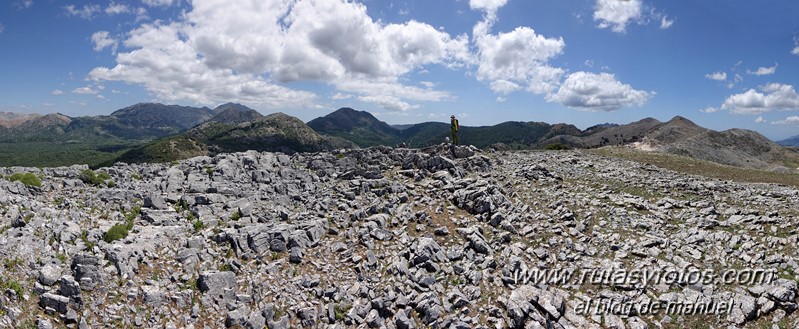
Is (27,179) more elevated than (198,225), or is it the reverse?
(27,179)

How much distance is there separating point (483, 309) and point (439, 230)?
7.01 meters

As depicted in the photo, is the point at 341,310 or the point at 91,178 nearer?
the point at 341,310

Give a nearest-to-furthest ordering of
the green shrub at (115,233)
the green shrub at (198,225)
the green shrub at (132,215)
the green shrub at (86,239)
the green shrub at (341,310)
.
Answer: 1. the green shrub at (341,310)
2. the green shrub at (86,239)
3. the green shrub at (115,233)
4. the green shrub at (132,215)
5. the green shrub at (198,225)

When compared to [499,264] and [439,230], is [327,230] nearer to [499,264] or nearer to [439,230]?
[439,230]

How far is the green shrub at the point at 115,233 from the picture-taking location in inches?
752

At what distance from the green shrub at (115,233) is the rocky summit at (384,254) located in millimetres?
192

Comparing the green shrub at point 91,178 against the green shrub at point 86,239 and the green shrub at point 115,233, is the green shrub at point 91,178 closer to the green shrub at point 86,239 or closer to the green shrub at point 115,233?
the green shrub at point 86,239

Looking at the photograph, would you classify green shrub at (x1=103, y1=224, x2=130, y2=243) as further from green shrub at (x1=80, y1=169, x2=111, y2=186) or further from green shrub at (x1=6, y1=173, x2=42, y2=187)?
green shrub at (x1=80, y1=169, x2=111, y2=186)

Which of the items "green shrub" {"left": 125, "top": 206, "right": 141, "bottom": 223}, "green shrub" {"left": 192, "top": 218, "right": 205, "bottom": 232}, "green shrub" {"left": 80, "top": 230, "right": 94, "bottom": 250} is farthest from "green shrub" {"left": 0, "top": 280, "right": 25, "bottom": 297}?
"green shrub" {"left": 192, "top": 218, "right": 205, "bottom": 232}

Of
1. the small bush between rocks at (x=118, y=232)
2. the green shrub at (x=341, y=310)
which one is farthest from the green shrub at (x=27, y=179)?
the green shrub at (x=341, y=310)

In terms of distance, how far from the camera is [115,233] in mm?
19328

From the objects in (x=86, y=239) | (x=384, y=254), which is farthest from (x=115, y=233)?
(x=384, y=254)

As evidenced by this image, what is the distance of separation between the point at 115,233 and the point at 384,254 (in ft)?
45.6

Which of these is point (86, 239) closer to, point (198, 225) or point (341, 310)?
point (198, 225)
